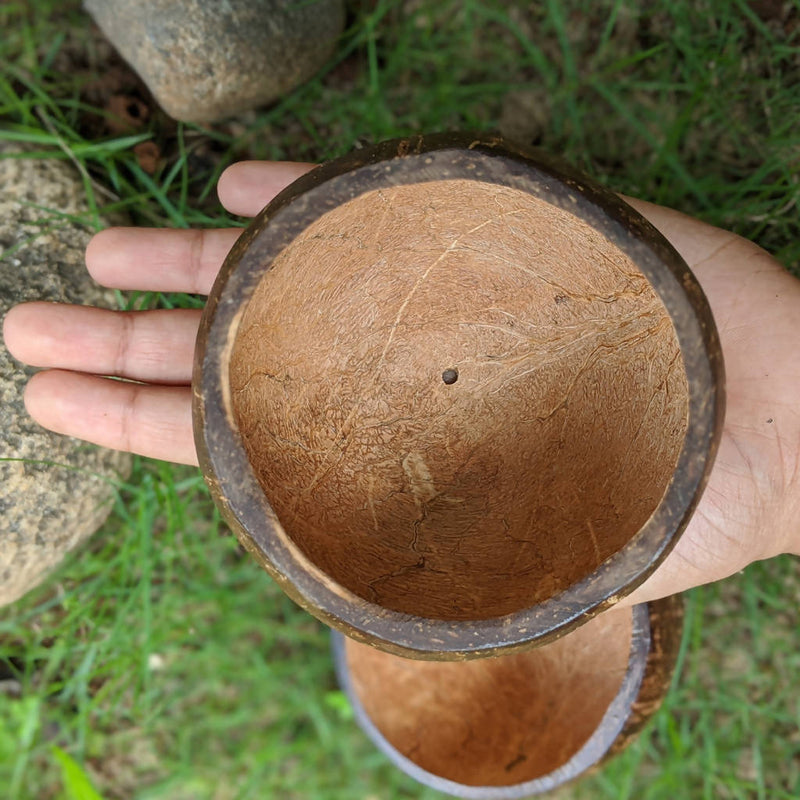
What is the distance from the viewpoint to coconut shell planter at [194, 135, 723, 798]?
1.39 meters

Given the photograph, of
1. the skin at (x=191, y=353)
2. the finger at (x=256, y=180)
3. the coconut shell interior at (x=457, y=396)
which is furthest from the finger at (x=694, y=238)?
the finger at (x=256, y=180)

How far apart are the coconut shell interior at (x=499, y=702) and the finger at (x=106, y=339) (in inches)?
34.9

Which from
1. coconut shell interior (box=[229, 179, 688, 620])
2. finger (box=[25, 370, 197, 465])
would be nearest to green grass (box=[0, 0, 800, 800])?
finger (box=[25, 370, 197, 465])

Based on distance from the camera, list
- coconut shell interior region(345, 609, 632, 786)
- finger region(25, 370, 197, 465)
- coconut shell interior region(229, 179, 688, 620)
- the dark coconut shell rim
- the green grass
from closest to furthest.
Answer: the dark coconut shell rim → coconut shell interior region(229, 179, 688, 620) → finger region(25, 370, 197, 465) → coconut shell interior region(345, 609, 632, 786) → the green grass

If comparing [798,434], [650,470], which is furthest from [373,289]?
[798,434]

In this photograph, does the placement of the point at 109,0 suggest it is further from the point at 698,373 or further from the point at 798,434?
the point at 798,434

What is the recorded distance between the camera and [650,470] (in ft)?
5.11

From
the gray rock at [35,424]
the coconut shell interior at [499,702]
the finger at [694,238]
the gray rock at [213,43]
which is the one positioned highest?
the gray rock at [213,43]

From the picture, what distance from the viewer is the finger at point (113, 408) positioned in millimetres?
1965

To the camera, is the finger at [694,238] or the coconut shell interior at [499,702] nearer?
the finger at [694,238]

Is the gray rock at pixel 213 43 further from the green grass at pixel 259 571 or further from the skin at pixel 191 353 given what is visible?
the skin at pixel 191 353

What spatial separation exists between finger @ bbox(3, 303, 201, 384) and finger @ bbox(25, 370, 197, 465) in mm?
56

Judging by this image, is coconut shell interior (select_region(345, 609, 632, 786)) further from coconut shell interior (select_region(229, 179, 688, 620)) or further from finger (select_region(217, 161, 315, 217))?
finger (select_region(217, 161, 315, 217))

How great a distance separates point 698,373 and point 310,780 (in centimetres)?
185
